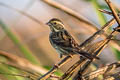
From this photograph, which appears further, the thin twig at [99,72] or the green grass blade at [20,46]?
the green grass blade at [20,46]

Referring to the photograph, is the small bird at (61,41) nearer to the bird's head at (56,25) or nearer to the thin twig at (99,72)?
the bird's head at (56,25)

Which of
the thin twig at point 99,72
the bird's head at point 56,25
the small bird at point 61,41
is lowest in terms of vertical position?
the thin twig at point 99,72

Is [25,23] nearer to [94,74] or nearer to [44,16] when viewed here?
[44,16]

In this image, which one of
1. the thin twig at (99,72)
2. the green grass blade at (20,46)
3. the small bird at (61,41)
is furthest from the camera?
the green grass blade at (20,46)

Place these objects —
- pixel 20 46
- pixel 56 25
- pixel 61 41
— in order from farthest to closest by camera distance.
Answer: pixel 56 25, pixel 61 41, pixel 20 46

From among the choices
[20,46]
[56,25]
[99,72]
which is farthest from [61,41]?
[99,72]

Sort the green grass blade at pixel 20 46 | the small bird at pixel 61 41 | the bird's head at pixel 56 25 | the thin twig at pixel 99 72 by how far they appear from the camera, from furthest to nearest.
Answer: the bird's head at pixel 56 25 < the green grass blade at pixel 20 46 < the small bird at pixel 61 41 < the thin twig at pixel 99 72

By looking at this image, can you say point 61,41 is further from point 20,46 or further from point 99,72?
point 99,72

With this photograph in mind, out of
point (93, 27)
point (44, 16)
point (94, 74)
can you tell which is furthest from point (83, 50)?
point (44, 16)

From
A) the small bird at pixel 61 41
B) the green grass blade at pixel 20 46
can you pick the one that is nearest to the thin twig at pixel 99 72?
the small bird at pixel 61 41
